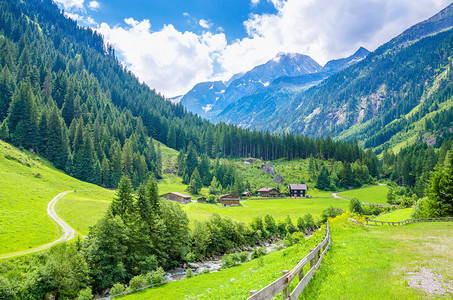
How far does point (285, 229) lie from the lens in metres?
76.7

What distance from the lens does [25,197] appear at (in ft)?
193

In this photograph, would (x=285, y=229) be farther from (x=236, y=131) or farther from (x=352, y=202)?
(x=236, y=131)

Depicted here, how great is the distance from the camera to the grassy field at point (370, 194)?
110 m

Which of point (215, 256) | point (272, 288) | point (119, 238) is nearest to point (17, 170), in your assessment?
point (119, 238)

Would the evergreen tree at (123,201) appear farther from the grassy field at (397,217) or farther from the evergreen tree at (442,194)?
the grassy field at (397,217)

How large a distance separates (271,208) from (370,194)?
52.6m

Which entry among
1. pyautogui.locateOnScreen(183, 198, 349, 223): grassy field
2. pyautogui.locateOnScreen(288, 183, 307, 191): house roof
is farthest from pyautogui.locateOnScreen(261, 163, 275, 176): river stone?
pyautogui.locateOnScreen(183, 198, 349, 223): grassy field

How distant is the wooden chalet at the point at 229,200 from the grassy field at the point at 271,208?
339 cm

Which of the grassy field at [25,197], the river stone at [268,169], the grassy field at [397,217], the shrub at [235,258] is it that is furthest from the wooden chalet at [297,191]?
the grassy field at [25,197]

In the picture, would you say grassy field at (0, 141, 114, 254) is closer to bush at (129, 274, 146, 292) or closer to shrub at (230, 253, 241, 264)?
bush at (129, 274, 146, 292)

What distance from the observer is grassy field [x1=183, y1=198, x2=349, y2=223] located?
9212 centimetres

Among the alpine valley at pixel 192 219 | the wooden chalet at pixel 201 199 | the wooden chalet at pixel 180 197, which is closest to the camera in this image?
the alpine valley at pixel 192 219

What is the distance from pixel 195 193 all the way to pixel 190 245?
70.3 meters

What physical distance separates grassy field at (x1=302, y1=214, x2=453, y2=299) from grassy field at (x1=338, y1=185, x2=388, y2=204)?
97.1m
